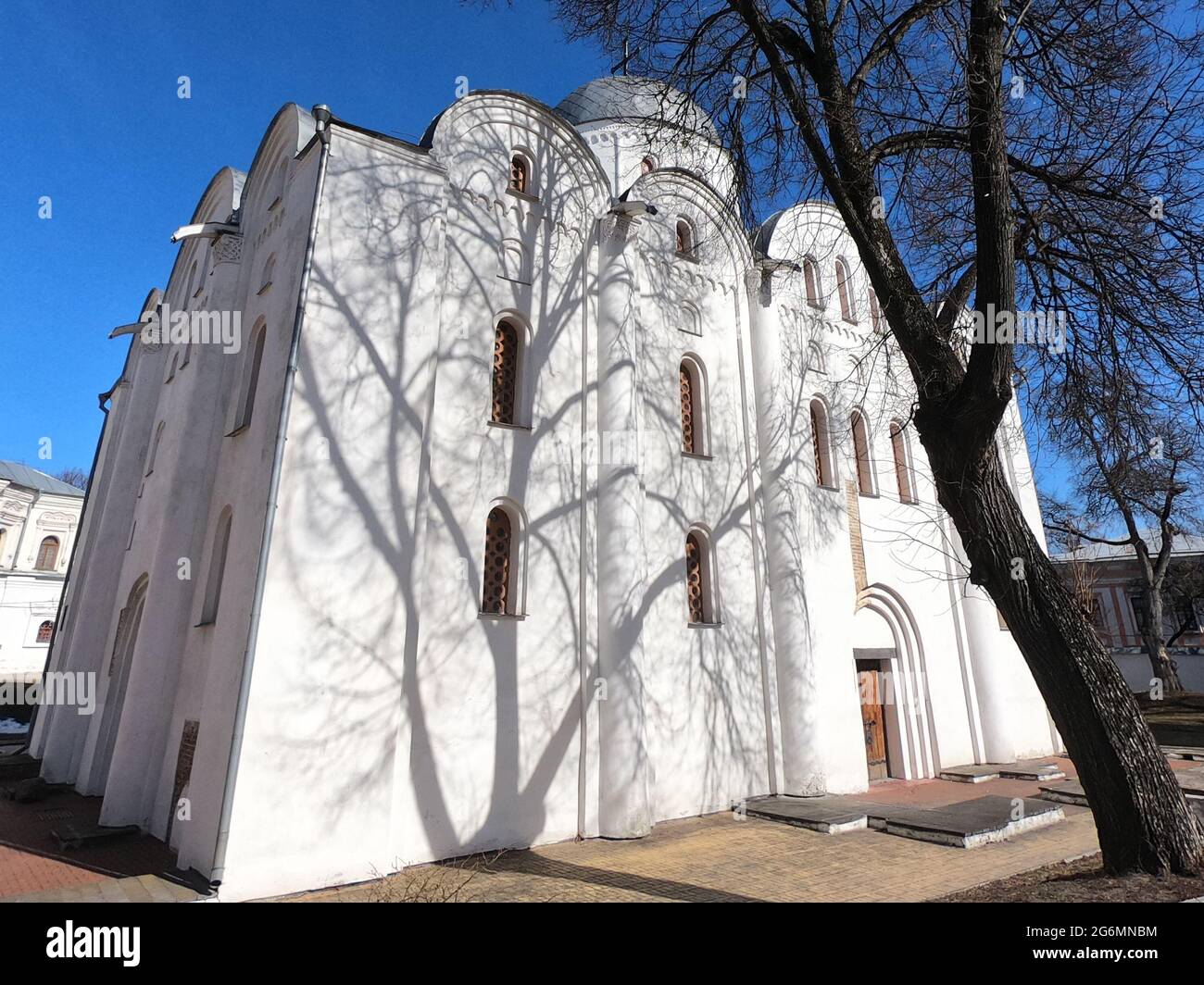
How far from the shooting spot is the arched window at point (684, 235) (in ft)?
44.2

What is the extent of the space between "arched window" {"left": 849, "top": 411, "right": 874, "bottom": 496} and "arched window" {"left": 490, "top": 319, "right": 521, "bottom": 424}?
808 centimetres

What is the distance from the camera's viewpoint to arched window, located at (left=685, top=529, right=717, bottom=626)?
11.5 m

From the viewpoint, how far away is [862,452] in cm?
1503

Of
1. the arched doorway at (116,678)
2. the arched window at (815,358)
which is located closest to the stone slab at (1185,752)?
the arched window at (815,358)

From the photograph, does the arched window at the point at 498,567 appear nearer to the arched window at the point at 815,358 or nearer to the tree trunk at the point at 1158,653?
the arched window at the point at 815,358

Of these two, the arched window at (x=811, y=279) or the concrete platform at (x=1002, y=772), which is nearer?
the concrete platform at (x=1002, y=772)

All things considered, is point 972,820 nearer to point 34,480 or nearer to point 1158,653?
point 1158,653

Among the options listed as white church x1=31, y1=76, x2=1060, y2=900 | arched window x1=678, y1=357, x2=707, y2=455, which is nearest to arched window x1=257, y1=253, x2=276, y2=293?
white church x1=31, y1=76, x2=1060, y2=900

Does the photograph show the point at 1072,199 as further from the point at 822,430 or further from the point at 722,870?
the point at 722,870

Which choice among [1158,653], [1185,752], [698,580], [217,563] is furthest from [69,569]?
[1158,653]

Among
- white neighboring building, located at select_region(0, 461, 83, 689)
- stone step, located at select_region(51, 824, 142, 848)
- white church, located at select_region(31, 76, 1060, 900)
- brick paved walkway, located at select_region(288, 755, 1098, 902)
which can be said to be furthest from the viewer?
white neighboring building, located at select_region(0, 461, 83, 689)

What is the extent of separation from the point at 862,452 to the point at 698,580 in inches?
228

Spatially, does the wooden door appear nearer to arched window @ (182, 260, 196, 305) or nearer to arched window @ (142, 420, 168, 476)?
arched window @ (142, 420, 168, 476)

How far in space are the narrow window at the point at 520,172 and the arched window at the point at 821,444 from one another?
7.39 meters
